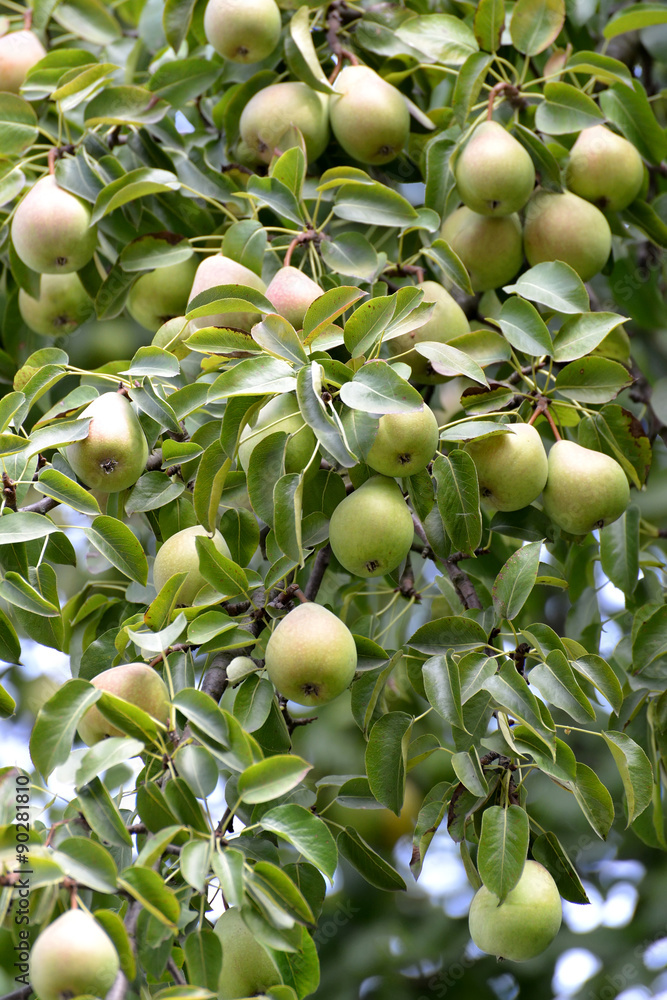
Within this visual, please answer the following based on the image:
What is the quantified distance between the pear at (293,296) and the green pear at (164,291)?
0.33 m

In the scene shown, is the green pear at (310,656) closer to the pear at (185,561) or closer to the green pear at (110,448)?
the pear at (185,561)

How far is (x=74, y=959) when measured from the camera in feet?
2.98

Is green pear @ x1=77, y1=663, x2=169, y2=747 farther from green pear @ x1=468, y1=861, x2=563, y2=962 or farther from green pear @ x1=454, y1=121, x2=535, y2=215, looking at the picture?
green pear @ x1=454, y1=121, x2=535, y2=215

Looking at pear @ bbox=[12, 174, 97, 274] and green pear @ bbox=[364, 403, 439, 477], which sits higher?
pear @ bbox=[12, 174, 97, 274]

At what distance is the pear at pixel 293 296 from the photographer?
4.83ft


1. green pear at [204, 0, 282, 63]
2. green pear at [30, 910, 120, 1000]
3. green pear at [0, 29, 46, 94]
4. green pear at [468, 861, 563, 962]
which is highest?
green pear at [204, 0, 282, 63]

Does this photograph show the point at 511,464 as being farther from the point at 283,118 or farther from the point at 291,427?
the point at 283,118

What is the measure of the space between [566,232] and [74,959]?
52.7 inches

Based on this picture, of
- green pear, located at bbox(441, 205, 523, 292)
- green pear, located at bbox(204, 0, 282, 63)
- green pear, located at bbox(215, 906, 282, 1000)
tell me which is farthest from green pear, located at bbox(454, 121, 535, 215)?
green pear, located at bbox(215, 906, 282, 1000)

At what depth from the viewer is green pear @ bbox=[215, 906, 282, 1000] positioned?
1.16 metres

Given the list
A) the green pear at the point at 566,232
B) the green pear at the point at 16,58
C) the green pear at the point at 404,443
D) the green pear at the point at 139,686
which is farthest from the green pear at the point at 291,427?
the green pear at the point at 16,58

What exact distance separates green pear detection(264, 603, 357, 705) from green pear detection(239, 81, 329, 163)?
0.94m

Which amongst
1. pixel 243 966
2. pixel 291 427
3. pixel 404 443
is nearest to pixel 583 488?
pixel 404 443

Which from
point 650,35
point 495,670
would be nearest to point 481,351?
point 495,670
